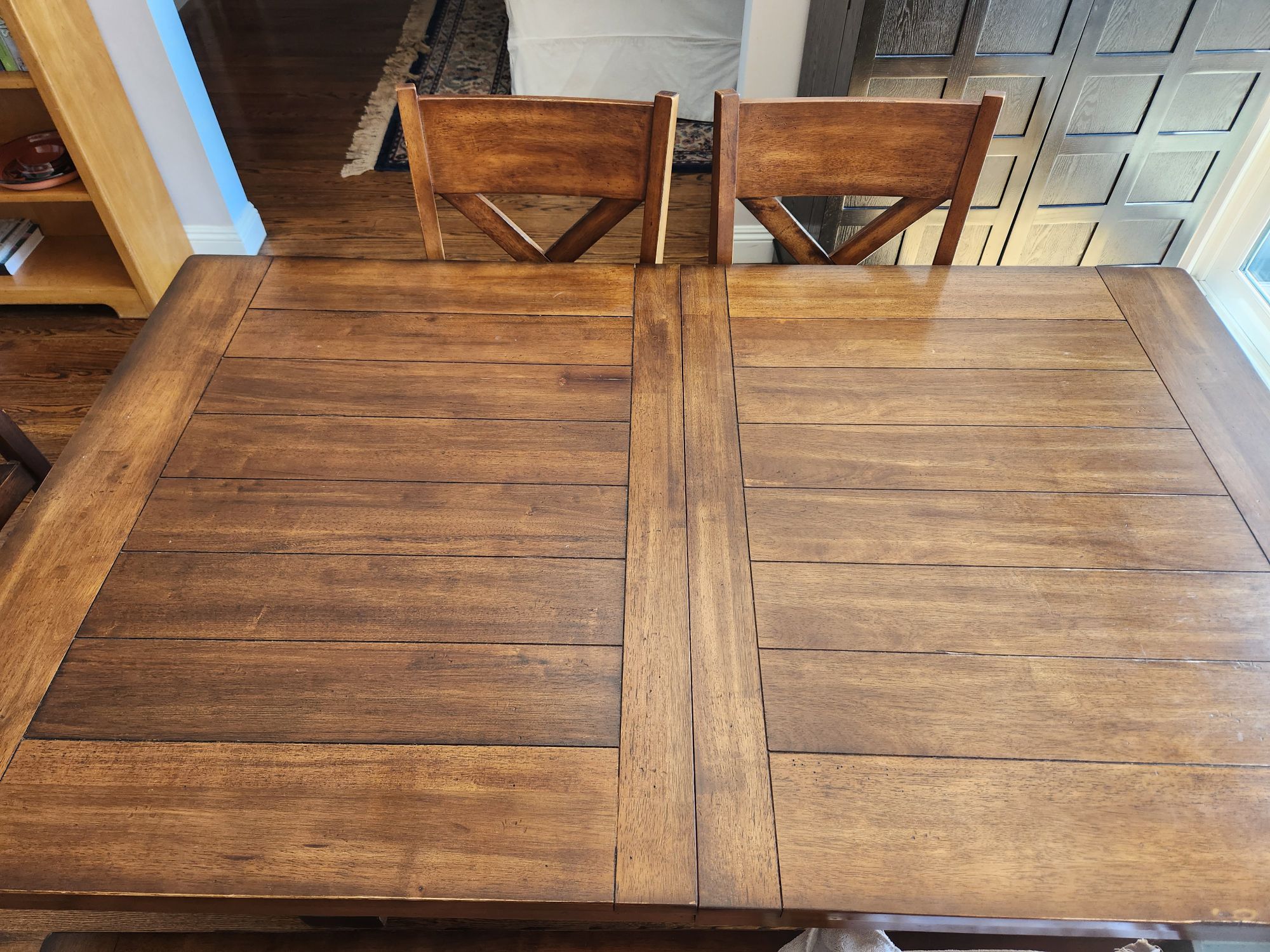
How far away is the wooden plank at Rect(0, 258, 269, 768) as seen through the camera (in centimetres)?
96

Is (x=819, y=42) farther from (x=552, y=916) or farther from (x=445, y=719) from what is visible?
(x=552, y=916)

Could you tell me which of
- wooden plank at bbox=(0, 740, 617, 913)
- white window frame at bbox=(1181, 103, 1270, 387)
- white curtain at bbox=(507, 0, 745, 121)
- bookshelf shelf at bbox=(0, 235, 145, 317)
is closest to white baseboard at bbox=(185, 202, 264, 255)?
bookshelf shelf at bbox=(0, 235, 145, 317)

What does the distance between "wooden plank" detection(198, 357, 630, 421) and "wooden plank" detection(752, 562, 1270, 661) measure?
1.24ft

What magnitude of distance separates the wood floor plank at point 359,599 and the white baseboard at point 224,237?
1917 millimetres

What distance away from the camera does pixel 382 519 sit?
109cm

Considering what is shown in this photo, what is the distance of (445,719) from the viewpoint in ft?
2.96

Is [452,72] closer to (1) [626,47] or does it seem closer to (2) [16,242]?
(1) [626,47]

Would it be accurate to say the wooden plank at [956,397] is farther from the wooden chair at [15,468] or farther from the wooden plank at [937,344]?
the wooden chair at [15,468]

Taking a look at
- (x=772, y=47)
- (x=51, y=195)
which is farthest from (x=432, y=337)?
(x=51, y=195)

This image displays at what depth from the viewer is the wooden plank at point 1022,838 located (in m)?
0.79

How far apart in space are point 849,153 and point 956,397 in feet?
1.47

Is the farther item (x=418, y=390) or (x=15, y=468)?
(x=15, y=468)

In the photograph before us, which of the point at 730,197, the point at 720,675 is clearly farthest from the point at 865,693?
the point at 730,197

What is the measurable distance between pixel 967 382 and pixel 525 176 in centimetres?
77
